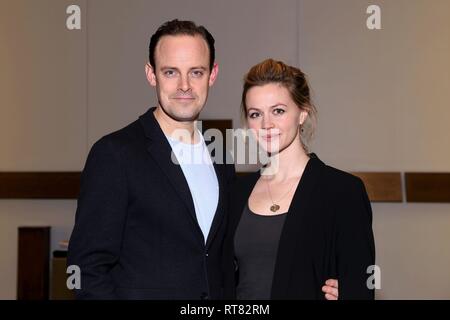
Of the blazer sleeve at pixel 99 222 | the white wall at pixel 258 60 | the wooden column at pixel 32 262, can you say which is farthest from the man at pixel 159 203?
the wooden column at pixel 32 262

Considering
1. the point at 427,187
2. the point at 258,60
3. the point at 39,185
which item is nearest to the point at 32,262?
the point at 39,185

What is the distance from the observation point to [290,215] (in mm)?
2213

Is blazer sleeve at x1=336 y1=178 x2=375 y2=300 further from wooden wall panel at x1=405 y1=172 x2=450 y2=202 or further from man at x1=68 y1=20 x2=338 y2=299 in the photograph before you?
wooden wall panel at x1=405 y1=172 x2=450 y2=202

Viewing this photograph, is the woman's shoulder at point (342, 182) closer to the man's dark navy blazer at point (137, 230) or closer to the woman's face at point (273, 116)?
the woman's face at point (273, 116)

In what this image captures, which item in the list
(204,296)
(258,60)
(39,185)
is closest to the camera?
(204,296)

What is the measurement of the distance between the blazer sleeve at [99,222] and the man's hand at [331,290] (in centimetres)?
67

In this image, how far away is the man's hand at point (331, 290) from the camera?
83.0 inches

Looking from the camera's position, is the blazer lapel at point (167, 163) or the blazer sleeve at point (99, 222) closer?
the blazer sleeve at point (99, 222)

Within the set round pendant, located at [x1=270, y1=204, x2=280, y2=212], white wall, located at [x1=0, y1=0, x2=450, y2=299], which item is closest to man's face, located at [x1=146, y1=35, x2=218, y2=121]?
round pendant, located at [x1=270, y1=204, x2=280, y2=212]

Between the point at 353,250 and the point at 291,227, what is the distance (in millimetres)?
214

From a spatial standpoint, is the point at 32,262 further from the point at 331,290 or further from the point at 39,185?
the point at 331,290

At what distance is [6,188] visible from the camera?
4.98 meters

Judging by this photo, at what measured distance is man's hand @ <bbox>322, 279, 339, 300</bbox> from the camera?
2.11 meters

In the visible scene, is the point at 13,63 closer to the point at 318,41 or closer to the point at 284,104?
the point at 318,41
